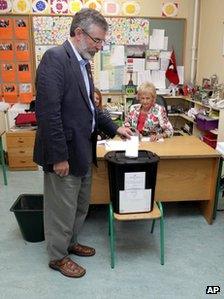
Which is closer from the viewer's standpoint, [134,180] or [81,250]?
[134,180]

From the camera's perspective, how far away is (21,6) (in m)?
4.09

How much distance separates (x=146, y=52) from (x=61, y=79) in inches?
122

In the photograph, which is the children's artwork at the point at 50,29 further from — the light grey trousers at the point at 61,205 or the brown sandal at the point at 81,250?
the brown sandal at the point at 81,250

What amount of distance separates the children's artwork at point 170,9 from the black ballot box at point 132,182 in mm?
3039

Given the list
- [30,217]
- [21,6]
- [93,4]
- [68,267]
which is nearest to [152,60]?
[93,4]

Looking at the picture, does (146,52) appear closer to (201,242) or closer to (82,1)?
(82,1)

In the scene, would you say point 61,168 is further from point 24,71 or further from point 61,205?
point 24,71

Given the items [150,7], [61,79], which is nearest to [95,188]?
[61,79]

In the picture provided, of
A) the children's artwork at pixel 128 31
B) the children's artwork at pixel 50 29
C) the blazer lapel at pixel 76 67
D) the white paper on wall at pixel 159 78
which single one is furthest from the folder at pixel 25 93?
the blazer lapel at pixel 76 67

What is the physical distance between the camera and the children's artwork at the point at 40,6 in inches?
162

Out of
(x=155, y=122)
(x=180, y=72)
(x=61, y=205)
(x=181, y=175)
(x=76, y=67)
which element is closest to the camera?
(x=76, y=67)

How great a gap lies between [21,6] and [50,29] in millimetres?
464

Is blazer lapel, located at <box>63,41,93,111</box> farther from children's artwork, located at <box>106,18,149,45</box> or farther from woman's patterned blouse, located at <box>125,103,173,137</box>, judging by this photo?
children's artwork, located at <box>106,18,149,45</box>

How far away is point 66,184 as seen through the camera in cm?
181
